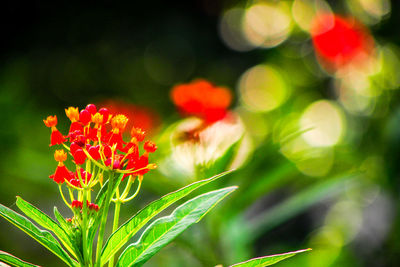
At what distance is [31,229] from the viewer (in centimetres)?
54

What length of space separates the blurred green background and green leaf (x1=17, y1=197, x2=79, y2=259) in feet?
1.68

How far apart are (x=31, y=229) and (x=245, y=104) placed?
280 cm

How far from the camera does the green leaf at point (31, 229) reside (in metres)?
0.52

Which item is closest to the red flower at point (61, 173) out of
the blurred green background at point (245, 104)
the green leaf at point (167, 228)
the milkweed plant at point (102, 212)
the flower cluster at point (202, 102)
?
the milkweed plant at point (102, 212)

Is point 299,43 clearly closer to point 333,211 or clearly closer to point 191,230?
point 333,211

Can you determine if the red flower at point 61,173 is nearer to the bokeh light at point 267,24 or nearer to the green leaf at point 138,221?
the green leaf at point 138,221

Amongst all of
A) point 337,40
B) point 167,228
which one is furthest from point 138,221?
point 337,40

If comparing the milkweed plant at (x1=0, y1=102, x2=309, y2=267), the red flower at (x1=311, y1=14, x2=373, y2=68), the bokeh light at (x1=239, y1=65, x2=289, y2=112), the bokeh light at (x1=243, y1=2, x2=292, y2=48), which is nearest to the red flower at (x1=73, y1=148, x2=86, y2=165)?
the milkweed plant at (x1=0, y1=102, x2=309, y2=267)

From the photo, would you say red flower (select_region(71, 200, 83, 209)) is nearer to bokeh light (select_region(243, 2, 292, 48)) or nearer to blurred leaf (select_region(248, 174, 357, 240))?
blurred leaf (select_region(248, 174, 357, 240))

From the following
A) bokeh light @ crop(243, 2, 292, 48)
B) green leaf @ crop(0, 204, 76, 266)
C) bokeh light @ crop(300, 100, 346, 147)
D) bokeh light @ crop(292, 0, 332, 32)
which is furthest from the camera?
bokeh light @ crop(243, 2, 292, 48)

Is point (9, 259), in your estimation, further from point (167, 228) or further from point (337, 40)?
point (337, 40)

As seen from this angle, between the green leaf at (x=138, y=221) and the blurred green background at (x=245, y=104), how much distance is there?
511 millimetres

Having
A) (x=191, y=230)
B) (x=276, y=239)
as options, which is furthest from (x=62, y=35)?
(x=191, y=230)

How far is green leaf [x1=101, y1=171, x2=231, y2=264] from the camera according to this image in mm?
534
